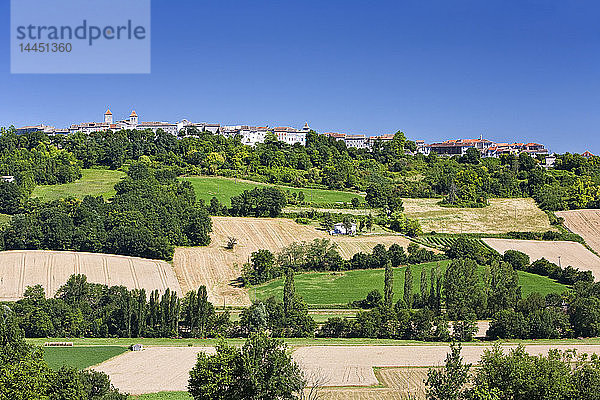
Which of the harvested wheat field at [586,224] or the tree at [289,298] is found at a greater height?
the harvested wheat field at [586,224]

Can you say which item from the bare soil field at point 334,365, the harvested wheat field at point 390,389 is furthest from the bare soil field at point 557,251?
the harvested wheat field at point 390,389

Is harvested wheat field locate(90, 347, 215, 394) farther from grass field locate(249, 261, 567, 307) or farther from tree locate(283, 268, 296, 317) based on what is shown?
grass field locate(249, 261, 567, 307)

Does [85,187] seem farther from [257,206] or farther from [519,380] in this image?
[519,380]

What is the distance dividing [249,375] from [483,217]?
68857 millimetres

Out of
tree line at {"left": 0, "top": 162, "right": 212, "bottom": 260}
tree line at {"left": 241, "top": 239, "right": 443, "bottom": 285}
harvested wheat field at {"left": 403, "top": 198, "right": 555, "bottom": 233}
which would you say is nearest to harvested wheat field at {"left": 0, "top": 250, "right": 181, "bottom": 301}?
tree line at {"left": 0, "top": 162, "right": 212, "bottom": 260}

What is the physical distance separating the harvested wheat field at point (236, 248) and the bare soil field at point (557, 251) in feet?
37.8

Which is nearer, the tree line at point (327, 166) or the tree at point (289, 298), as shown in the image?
the tree at point (289, 298)

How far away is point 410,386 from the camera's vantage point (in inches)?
1372

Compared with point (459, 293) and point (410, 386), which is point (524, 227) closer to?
point (459, 293)

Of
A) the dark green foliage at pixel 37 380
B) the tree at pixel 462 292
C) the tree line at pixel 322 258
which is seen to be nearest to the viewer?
the dark green foliage at pixel 37 380

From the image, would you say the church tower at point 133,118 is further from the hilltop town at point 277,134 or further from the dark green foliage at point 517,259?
the dark green foliage at point 517,259

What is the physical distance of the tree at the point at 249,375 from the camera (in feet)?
76.7

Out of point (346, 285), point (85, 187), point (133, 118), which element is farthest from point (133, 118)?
point (346, 285)

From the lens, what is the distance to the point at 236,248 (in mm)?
70188
